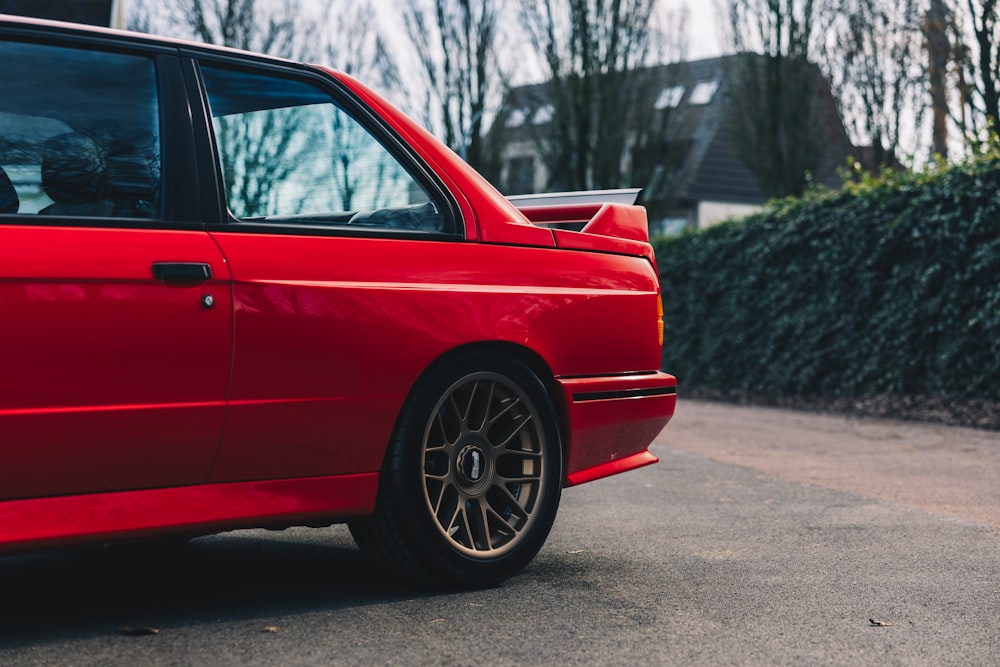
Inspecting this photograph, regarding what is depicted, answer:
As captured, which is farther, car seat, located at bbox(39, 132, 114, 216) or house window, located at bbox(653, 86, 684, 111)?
house window, located at bbox(653, 86, 684, 111)

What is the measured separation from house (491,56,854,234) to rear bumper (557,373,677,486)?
13335 millimetres

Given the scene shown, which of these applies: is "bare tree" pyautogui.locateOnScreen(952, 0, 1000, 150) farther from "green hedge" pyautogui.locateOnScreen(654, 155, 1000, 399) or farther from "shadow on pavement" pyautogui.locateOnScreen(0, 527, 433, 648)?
"shadow on pavement" pyautogui.locateOnScreen(0, 527, 433, 648)

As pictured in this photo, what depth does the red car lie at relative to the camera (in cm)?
359

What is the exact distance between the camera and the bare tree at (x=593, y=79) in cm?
2878

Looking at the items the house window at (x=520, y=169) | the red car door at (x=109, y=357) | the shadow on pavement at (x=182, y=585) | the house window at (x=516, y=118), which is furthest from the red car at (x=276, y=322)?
the house window at (x=520, y=169)

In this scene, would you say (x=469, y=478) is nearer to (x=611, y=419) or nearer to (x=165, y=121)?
(x=611, y=419)

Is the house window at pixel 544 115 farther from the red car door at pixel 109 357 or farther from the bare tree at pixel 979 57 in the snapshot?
the red car door at pixel 109 357

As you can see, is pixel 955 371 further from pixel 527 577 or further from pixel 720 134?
pixel 720 134

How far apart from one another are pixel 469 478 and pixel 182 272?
1.31 meters

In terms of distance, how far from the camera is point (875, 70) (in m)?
23.7

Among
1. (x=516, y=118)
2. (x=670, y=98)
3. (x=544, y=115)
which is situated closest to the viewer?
(x=670, y=98)

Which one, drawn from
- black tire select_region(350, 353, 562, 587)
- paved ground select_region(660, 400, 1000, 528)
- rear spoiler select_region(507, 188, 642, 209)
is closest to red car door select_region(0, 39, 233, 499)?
black tire select_region(350, 353, 562, 587)

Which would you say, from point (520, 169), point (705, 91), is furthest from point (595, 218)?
point (705, 91)

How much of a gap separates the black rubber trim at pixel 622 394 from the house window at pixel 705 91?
38.4 meters
